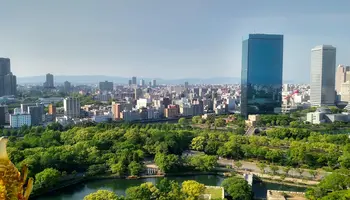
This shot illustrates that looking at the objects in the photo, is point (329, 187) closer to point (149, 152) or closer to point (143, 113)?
point (149, 152)

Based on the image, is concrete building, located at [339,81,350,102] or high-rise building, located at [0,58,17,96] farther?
high-rise building, located at [0,58,17,96]

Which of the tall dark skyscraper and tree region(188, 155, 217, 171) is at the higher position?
the tall dark skyscraper

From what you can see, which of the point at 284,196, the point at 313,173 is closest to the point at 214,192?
the point at 284,196

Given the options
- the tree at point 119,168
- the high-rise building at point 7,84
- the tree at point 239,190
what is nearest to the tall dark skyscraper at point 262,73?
the tree at point 119,168

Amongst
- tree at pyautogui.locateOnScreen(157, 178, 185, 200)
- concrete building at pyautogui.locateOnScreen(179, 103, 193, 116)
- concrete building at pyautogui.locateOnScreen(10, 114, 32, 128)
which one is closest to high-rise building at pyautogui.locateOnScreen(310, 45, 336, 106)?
concrete building at pyautogui.locateOnScreen(179, 103, 193, 116)

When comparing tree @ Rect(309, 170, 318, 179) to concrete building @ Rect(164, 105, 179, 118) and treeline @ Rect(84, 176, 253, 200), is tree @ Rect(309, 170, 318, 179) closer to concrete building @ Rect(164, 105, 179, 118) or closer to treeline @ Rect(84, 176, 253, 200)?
treeline @ Rect(84, 176, 253, 200)

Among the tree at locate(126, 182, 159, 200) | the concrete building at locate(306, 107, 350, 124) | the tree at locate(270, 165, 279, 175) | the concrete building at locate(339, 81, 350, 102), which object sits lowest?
the tree at locate(270, 165, 279, 175)

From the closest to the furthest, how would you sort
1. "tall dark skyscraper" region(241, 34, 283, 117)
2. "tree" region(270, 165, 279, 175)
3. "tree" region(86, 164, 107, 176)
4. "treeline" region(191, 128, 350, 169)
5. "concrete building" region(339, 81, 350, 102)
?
"tree" region(270, 165, 279, 175) < "tree" region(86, 164, 107, 176) < "treeline" region(191, 128, 350, 169) < "tall dark skyscraper" region(241, 34, 283, 117) < "concrete building" region(339, 81, 350, 102)

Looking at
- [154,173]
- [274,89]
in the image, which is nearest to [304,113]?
[274,89]
